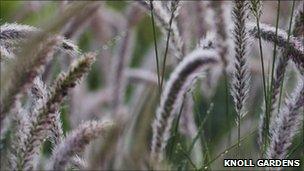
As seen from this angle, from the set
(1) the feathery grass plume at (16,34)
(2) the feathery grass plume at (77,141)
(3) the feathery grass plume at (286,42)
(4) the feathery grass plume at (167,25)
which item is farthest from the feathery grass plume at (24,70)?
(4) the feathery grass plume at (167,25)

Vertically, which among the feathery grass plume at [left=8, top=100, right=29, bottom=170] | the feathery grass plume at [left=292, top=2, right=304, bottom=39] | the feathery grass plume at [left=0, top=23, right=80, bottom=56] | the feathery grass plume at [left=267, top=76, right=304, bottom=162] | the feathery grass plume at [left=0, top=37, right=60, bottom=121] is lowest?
→ the feathery grass plume at [left=267, top=76, right=304, bottom=162]

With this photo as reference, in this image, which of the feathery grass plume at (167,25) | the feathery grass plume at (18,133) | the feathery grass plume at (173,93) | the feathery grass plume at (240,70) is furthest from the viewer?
the feathery grass plume at (167,25)

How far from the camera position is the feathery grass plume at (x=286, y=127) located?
8.50 feet

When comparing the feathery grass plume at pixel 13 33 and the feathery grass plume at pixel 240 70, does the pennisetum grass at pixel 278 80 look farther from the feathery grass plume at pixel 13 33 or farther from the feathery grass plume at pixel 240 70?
the feathery grass plume at pixel 13 33

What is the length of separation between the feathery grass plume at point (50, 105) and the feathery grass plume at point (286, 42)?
0.79 meters

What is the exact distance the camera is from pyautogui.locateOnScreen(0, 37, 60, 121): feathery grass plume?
6.98ft

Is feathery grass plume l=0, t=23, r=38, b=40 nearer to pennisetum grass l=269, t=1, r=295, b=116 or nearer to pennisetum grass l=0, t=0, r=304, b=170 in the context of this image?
pennisetum grass l=0, t=0, r=304, b=170

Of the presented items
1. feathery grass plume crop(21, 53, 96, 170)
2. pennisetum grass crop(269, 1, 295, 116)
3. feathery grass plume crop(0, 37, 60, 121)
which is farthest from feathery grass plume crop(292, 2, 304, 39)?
feathery grass plume crop(0, 37, 60, 121)

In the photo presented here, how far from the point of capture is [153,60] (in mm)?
5793

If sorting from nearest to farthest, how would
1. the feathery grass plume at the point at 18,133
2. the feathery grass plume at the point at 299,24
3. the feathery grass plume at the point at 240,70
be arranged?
the feathery grass plume at the point at 18,133, the feathery grass plume at the point at 299,24, the feathery grass plume at the point at 240,70

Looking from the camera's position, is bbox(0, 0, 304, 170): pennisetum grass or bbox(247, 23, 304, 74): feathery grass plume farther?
bbox(247, 23, 304, 74): feathery grass plume

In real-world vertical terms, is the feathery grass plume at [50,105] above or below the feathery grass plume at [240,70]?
above

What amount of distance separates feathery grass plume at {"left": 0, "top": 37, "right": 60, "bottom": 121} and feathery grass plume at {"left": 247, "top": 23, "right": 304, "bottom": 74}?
35.3 inches

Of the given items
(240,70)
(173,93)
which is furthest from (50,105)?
(240,70)
